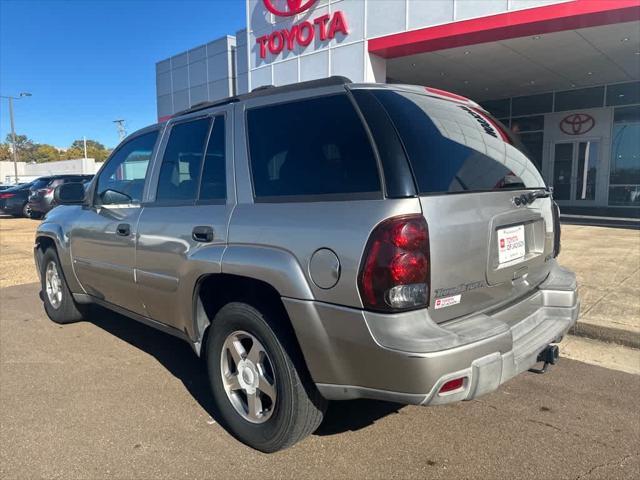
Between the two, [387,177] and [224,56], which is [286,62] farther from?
[387,177]

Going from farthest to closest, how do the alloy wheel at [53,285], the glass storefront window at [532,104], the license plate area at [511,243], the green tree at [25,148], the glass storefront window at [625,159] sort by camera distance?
the green tree at [25,148], the glass storefront window at [532,104], the glass storefront window at [625,159], the alloy wheel at [53,285], the license plate area at [511,243]

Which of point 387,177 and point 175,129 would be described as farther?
point 175,129

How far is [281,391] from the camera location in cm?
256

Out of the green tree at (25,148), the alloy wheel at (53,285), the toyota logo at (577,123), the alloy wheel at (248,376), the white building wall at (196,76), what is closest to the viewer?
the alloy wheel at (248,376)

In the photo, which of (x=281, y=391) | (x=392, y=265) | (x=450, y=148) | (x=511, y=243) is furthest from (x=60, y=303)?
(x=511, y=243)

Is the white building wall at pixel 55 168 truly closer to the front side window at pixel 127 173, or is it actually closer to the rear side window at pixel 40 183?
the rear side window at pixel 40 183

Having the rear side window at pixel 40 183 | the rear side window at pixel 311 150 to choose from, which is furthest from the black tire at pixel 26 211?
the rear side window at pixel 311 150

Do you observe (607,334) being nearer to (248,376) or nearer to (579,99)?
(248,376)

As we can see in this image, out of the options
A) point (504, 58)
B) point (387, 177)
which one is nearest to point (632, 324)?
point (387, 177)

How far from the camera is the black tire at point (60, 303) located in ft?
16.4

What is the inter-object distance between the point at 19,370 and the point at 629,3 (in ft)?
40.8

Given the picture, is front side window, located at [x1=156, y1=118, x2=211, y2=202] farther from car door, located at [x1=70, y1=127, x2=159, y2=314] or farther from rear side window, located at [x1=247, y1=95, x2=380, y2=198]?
rear side window, located at [x1=247, y1=95, x2=380, y2=198]

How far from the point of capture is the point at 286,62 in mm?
15711

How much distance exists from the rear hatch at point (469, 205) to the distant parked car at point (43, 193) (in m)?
16.8
